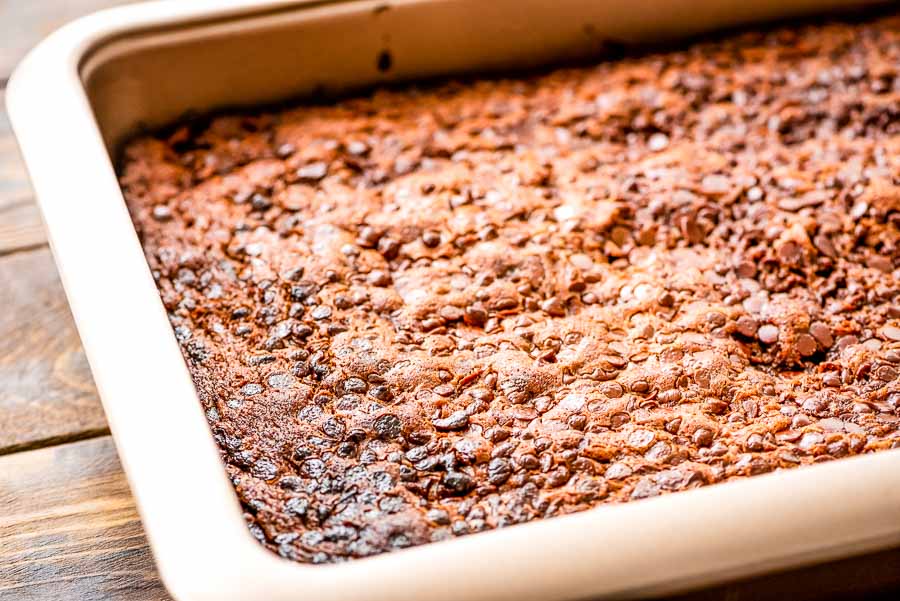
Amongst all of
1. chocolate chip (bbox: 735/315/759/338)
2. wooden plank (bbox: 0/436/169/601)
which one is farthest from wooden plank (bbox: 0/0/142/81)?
chocolate chip (bbox: 735/315/759/338)

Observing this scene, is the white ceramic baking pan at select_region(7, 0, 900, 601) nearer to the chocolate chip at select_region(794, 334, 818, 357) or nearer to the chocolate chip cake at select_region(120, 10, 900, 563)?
the chocolate chip cake at select_region(120, 10, 900, 563)

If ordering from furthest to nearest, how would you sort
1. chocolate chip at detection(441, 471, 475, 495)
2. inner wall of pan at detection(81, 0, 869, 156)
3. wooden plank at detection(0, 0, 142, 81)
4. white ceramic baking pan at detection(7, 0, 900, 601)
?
wooden plank at detection(0, 0, 142, 81) < inner wall of pan at detection(81, 0, 869, 156) < chocolate chip at detection(441, 471, 475, 495) < white ceramic baking pan at detection(7, 0, 900, 601)

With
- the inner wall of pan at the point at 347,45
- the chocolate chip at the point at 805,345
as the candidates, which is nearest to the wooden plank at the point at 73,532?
the chocolate chip at the point at 805,345

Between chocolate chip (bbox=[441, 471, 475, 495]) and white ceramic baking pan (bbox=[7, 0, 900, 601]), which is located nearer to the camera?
white ceramic baking pan (bbox=[7, 0, 900, 601])

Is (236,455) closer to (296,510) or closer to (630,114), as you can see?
(296,510)

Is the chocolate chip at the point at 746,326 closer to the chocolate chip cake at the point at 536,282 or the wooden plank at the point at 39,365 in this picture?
the chocolate chip cake at the point at 536,282

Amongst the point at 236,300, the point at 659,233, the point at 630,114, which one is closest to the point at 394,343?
the point at 236,300

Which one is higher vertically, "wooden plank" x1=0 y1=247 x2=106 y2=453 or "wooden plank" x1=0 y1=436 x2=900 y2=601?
"wooden plank" x1=0 y1=247 x2=106 y2=453
